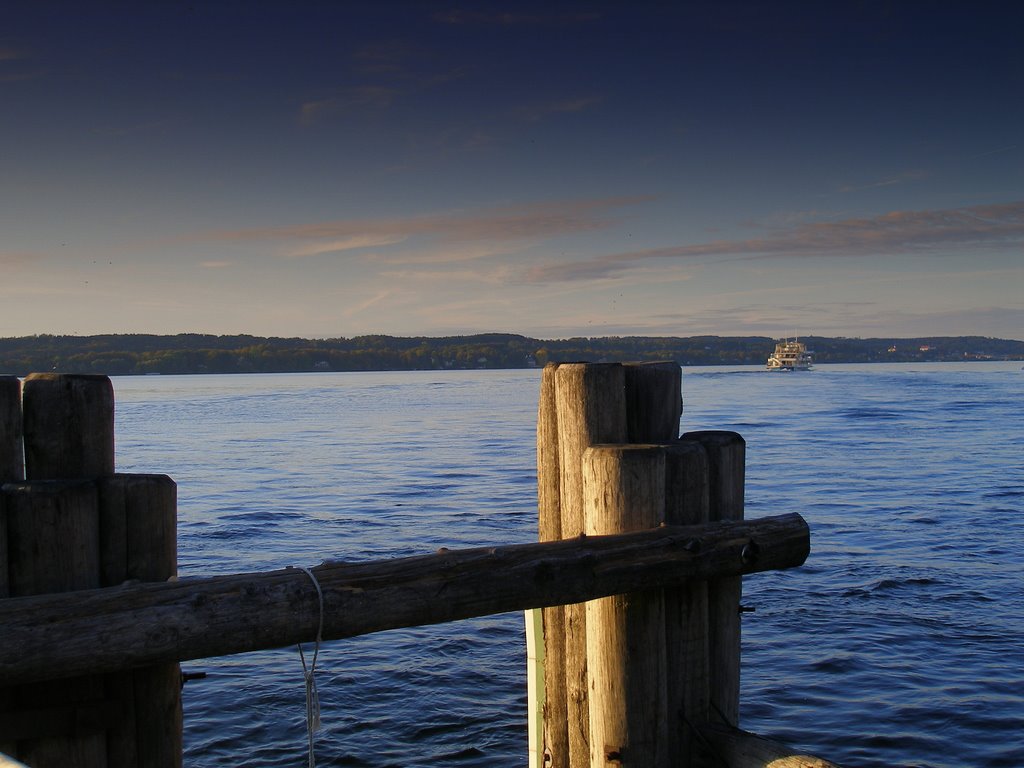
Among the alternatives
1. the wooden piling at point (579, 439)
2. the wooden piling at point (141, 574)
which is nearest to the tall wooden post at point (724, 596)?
the wooden piling at point (579, 439)

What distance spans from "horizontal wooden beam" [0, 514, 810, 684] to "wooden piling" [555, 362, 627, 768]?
0.54m

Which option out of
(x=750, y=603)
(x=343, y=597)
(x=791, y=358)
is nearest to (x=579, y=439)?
(x=343, y=597)

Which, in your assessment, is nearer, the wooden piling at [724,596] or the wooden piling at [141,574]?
the wooden piling at [141,574]

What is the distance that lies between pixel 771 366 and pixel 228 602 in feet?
588

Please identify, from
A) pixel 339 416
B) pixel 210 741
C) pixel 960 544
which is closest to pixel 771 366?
pixel 339 416

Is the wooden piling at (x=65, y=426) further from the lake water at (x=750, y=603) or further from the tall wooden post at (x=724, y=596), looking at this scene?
the lake water at (x=750, y=603)

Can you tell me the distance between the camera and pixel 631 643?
421cm

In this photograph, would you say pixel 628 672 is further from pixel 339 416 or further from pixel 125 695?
pixel 339 416

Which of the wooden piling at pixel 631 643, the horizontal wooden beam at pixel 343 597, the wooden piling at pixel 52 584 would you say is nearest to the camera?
the horizontal wooden beam at pixel 343 597

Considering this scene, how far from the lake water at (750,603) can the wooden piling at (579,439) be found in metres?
4.00

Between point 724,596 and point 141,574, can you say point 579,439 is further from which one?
point 141,574

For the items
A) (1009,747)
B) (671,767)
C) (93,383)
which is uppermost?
(93,383)

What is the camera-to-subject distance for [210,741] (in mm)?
8555

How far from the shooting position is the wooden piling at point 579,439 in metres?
4.43
